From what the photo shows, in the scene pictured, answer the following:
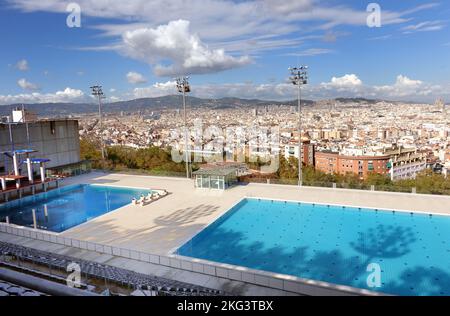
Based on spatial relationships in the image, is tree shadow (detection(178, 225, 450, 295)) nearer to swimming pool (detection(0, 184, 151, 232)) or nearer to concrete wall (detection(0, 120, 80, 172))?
swimming pool (detection(0, 184, 151, 232))

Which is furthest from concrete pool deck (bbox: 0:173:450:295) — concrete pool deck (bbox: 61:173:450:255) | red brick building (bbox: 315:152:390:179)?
red brick building (bbox: 315:152:390:179)

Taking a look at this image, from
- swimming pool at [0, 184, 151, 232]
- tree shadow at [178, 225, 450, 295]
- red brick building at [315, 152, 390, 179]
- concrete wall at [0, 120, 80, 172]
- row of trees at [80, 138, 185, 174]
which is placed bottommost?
red brick building at [315, 152, 390, 179]

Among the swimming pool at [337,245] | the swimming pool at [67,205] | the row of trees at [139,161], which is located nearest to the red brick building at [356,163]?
the row of trees at [139,161]

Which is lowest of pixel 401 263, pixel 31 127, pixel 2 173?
pixel 401 263

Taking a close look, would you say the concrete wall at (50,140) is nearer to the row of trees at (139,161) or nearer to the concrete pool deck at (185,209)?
the row of trees at (139,161)
